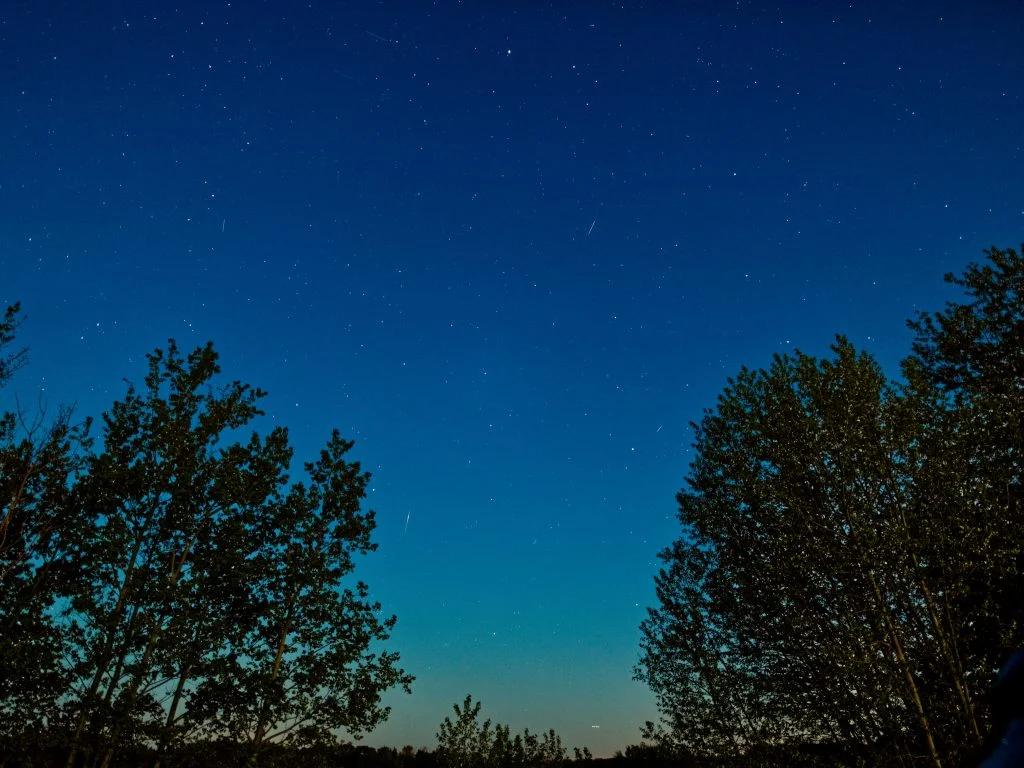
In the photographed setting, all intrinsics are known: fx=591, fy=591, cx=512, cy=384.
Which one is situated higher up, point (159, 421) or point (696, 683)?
point (159, 421)

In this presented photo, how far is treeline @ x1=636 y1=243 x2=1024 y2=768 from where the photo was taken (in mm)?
12539

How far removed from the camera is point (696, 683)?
19672mm

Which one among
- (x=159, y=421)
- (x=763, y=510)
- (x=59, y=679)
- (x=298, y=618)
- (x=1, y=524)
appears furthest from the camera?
(x=298, y=618)

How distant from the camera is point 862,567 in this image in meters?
13.3

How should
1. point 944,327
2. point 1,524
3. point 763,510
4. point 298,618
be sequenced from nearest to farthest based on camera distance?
point 1,524
point 763,510
point 298,618
point 944,327

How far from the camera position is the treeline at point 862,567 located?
12.5 meters

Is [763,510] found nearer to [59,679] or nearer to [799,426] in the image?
[799,426]

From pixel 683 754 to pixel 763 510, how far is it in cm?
895

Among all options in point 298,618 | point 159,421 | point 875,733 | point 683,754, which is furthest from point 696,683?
point 159,421

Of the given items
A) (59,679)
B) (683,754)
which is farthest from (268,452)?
(683,754)

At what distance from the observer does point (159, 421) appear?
17.5m

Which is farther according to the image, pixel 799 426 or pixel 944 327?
pixel 944 327

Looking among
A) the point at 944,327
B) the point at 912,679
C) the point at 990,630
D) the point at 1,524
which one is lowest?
the point at 912,679

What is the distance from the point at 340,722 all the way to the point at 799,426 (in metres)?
15.8
